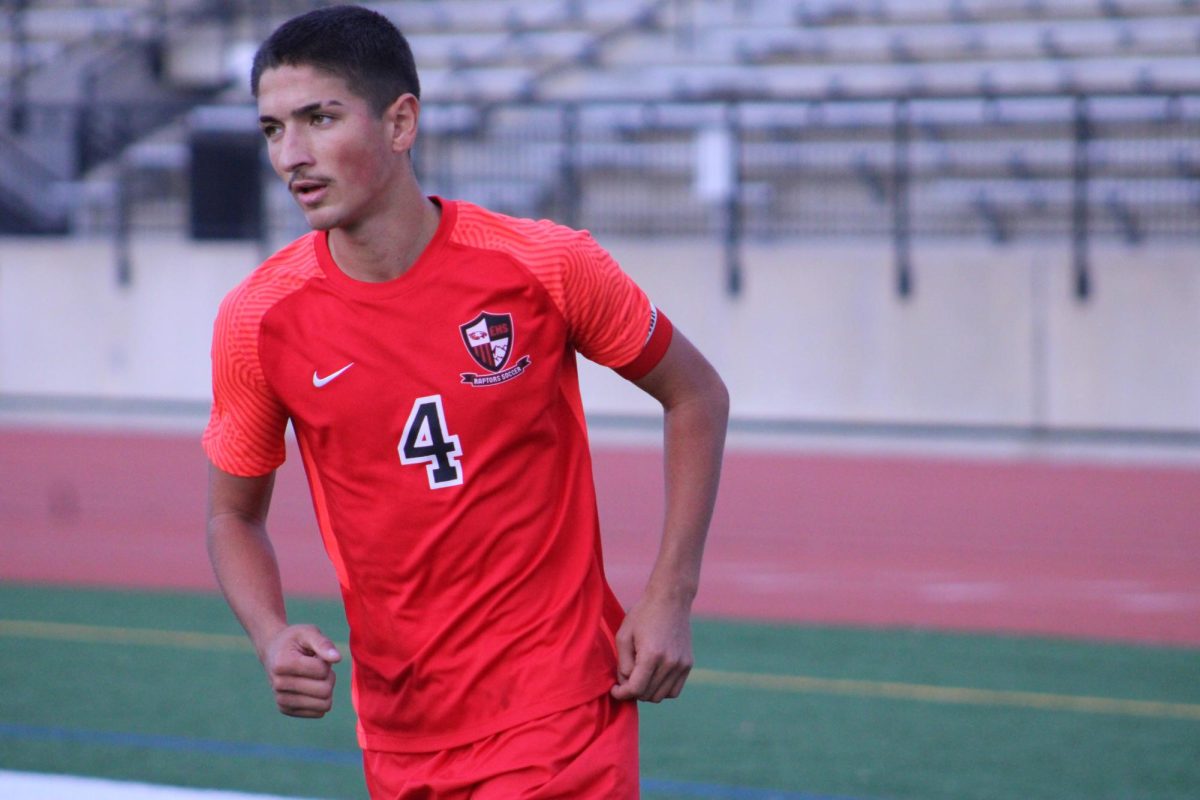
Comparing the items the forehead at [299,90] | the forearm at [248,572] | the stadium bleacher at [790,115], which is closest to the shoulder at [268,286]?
the forehead at [299,90]

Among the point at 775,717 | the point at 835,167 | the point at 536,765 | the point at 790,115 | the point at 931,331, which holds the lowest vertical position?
the point at 931,331

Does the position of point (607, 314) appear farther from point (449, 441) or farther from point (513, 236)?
point (449, 441)

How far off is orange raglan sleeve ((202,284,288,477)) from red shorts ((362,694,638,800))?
0.57 metres

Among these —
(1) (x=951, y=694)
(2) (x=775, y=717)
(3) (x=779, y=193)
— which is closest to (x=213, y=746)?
(2) (x=775, y=717)

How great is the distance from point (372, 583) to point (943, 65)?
17.0 m

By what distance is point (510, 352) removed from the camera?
296 centimetres

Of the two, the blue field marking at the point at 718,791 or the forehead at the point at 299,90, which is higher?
the forehead at the point at 299,90

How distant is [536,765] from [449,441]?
547 mm

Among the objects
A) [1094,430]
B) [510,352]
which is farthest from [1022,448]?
[510,352]

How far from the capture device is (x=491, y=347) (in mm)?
2951

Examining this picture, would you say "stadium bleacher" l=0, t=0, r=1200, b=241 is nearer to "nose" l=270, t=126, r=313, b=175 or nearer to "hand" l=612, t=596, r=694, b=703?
"hand" l=612, t=596, r=694, b=703

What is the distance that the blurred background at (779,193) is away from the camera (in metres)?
15.0

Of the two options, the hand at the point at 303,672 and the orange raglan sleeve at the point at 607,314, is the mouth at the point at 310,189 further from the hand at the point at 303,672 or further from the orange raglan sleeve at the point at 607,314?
the hand at the point at 303,672

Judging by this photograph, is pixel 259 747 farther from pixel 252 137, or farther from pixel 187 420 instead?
pixel 252 137
